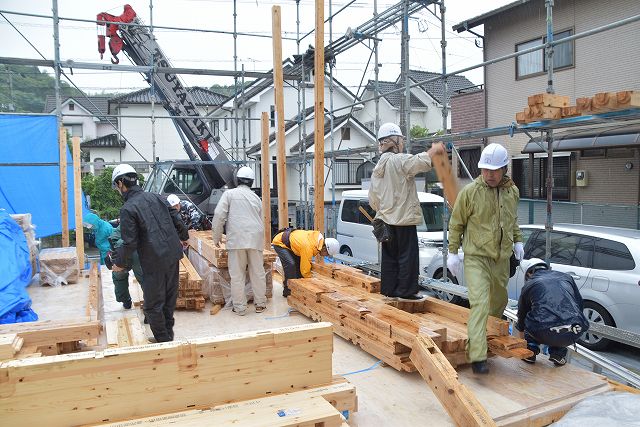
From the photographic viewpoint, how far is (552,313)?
12.5 ft

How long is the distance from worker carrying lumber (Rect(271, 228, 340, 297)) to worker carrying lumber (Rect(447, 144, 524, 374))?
237 centimetres

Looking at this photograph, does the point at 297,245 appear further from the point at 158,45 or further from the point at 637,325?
the point at 158,45

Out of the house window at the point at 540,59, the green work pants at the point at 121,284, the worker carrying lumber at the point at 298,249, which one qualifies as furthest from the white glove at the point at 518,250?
the house window at the point at 540,59

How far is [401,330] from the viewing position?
13.1 feet

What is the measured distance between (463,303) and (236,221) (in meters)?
3.45

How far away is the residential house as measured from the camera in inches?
388

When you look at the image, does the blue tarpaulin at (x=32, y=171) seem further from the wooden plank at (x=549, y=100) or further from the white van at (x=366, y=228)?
the wooden plank at (x=549, y=100)

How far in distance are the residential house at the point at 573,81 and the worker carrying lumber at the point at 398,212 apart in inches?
232

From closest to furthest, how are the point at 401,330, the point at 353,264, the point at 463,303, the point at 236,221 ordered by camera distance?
the point at 401,330, the point at 236,221, the point at 463,303, the point at 353,264

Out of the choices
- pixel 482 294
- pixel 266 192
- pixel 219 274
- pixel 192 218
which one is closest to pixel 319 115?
pixel 266 192

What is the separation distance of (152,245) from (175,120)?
10447 millimetres

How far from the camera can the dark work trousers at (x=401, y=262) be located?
16.3 feet

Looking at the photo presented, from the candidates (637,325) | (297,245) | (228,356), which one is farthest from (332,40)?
(228,356)

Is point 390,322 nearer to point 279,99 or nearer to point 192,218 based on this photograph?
point 279,99
